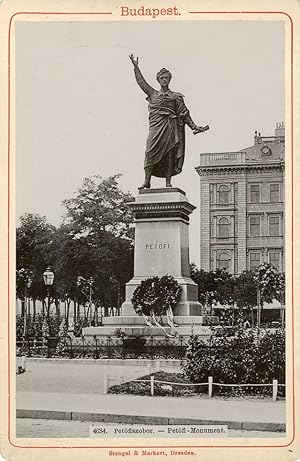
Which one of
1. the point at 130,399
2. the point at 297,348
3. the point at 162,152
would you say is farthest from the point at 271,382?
the point at 162,152

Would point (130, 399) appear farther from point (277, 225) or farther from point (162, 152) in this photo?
point (162, 152)

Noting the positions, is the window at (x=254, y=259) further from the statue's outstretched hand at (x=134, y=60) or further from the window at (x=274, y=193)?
the statue's outstretched hand at (x=134, y=60)

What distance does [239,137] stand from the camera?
36.6ft

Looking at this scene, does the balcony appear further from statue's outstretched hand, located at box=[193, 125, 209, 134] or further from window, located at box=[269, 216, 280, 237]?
window, located at box=[269, 216, 280, 237]

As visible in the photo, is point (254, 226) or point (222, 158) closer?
point (222, 158)

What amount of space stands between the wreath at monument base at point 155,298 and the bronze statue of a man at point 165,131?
1.28 m

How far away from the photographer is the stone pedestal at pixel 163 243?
12.8 m

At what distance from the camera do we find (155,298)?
1261cm

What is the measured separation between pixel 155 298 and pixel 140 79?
3.13 meters

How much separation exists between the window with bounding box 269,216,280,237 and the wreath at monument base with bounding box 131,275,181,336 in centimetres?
208

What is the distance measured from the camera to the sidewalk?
374 inches

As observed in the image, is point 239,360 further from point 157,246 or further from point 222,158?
point 157,246

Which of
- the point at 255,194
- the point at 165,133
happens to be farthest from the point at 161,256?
the point at 255,194

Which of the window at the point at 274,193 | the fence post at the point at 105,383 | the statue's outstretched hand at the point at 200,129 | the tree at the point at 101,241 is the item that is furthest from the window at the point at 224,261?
the fence post at the point at 105,383
